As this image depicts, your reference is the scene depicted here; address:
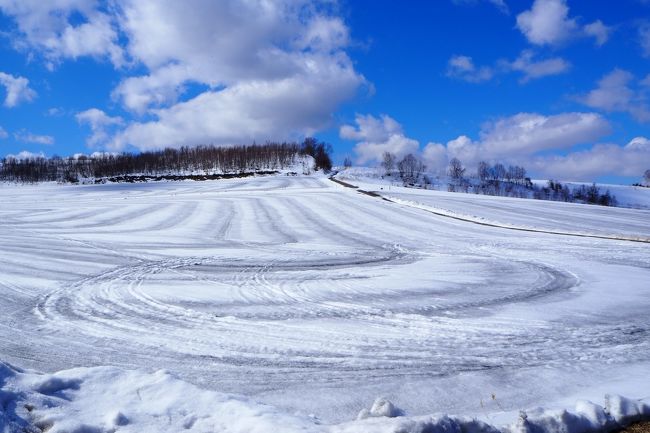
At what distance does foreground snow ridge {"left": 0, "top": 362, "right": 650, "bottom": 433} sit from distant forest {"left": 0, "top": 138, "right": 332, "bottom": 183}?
116894 millimetres

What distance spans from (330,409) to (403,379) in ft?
2.92

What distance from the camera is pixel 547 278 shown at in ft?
27.3

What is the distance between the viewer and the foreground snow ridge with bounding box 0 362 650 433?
267cm

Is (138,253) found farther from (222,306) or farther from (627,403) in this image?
(627,403)

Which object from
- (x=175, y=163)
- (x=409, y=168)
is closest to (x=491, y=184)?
(x=409, y=168)

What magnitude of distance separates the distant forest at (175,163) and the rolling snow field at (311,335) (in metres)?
111

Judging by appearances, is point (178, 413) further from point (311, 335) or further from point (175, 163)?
point (175, 163)

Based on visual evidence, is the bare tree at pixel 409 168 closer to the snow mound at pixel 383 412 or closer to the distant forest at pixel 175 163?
the distant forest at pixel 175 163

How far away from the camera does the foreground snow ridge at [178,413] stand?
105 inches

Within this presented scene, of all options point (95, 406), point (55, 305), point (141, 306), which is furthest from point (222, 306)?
point (95, 406)

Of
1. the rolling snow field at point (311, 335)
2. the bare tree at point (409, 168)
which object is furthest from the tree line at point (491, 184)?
the rolling snow field at point (311, 335)

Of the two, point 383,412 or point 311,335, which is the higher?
point 383,412

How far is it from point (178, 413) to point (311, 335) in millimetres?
2172

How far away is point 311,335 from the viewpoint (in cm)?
496
